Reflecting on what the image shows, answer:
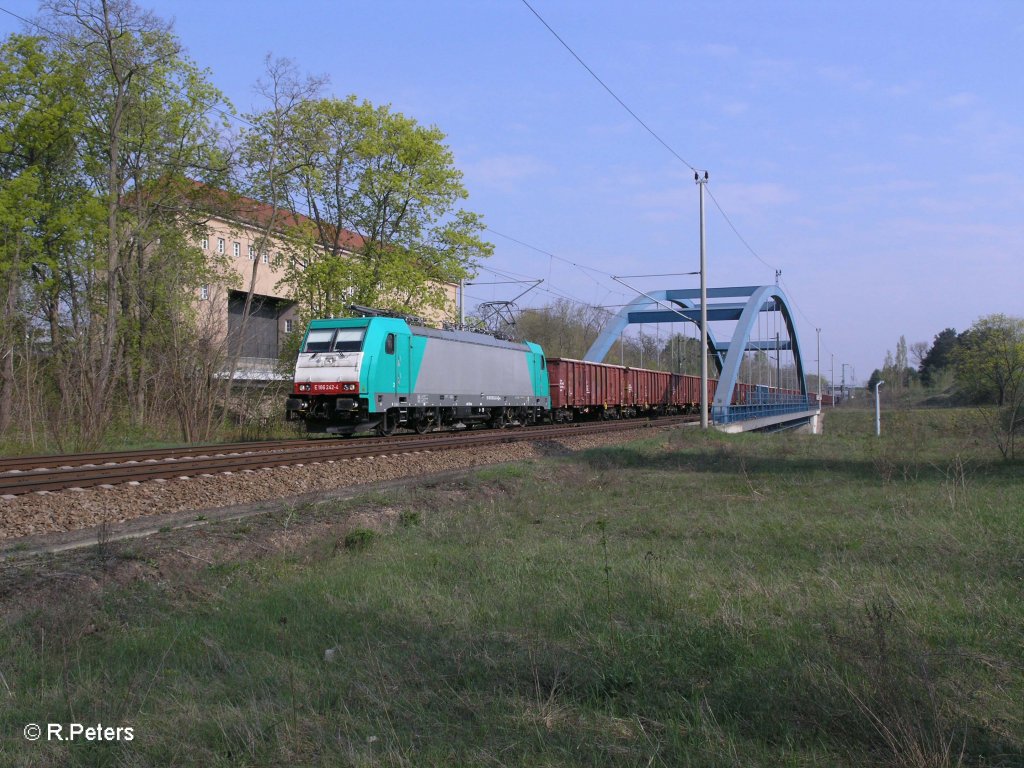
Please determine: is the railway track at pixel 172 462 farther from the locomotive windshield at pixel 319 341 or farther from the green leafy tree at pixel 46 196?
the green leafy tree at pixel 46 196

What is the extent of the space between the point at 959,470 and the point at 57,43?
91.8 ft

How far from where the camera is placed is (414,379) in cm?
2391

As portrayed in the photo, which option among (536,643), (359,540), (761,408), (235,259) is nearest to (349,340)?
(359,540)

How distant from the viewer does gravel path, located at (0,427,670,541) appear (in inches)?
403

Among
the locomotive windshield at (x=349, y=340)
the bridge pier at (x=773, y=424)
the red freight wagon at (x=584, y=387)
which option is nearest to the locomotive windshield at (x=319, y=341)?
the locomotive windshield at (x=349, y=340)

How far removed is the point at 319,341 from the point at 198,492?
34.3 ft

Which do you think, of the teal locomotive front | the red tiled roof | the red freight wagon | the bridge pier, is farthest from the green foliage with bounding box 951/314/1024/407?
the red tiled roof

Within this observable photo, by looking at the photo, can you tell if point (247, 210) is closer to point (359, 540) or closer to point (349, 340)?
point (349, 340)

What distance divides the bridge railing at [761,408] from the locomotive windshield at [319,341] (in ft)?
67.4

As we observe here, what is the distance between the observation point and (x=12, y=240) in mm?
23531

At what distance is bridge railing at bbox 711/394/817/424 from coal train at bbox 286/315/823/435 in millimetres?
6800

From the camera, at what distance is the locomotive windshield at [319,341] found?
2231 centimetres

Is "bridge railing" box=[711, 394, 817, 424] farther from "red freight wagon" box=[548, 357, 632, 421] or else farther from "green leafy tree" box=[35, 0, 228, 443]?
"green leafy tree" box=[35, 0, 228, 443]

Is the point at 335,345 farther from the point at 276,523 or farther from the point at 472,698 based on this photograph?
the point at 472,698
